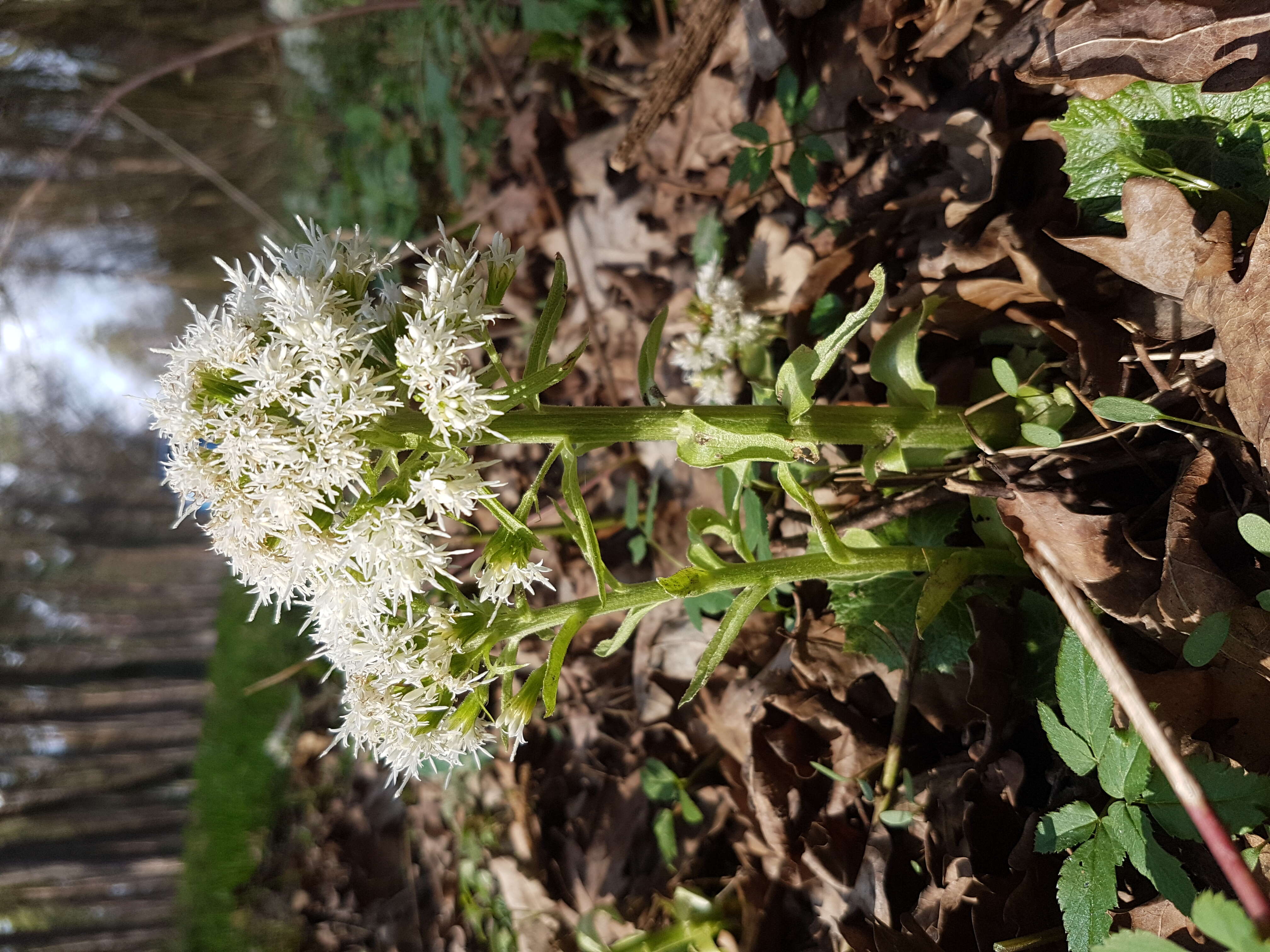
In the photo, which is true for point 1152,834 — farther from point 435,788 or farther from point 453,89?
point 453,89

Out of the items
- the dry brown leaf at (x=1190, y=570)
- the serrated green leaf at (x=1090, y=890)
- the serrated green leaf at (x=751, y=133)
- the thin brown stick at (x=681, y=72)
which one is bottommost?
the serrated green leaf at (x=1090, y=890)

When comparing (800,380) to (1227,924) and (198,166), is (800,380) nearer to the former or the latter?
(1227,924)

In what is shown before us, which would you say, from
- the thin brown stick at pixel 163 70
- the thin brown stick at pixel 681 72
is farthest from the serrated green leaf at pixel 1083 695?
the thin brown stick at pixel 163 70

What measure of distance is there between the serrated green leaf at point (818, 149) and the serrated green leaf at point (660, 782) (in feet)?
5.50

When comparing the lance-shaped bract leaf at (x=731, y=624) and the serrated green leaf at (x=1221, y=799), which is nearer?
the serrated green leaf at (x=1221, y=799)

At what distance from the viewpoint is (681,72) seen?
209 cm

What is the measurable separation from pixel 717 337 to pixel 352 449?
1.11m

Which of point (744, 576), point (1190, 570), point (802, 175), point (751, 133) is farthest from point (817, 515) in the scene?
→ point (751, 133)

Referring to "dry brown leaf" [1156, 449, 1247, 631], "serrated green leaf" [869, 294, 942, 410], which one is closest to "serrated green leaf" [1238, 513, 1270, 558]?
"dry brown leaf" [1156, 449, 1247, 631]

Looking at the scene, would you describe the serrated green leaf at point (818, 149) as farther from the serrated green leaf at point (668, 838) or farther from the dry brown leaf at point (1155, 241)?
the serrated green leaf at point (668, 838)

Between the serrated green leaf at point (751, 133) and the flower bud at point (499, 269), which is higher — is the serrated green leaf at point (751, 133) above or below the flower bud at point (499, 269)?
above

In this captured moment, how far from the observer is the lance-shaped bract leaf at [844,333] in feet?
3.81

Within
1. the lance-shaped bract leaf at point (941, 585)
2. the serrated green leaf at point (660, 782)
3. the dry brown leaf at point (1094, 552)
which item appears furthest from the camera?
the serrated green leaf at point (660, 782)

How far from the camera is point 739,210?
2096 millimetres
